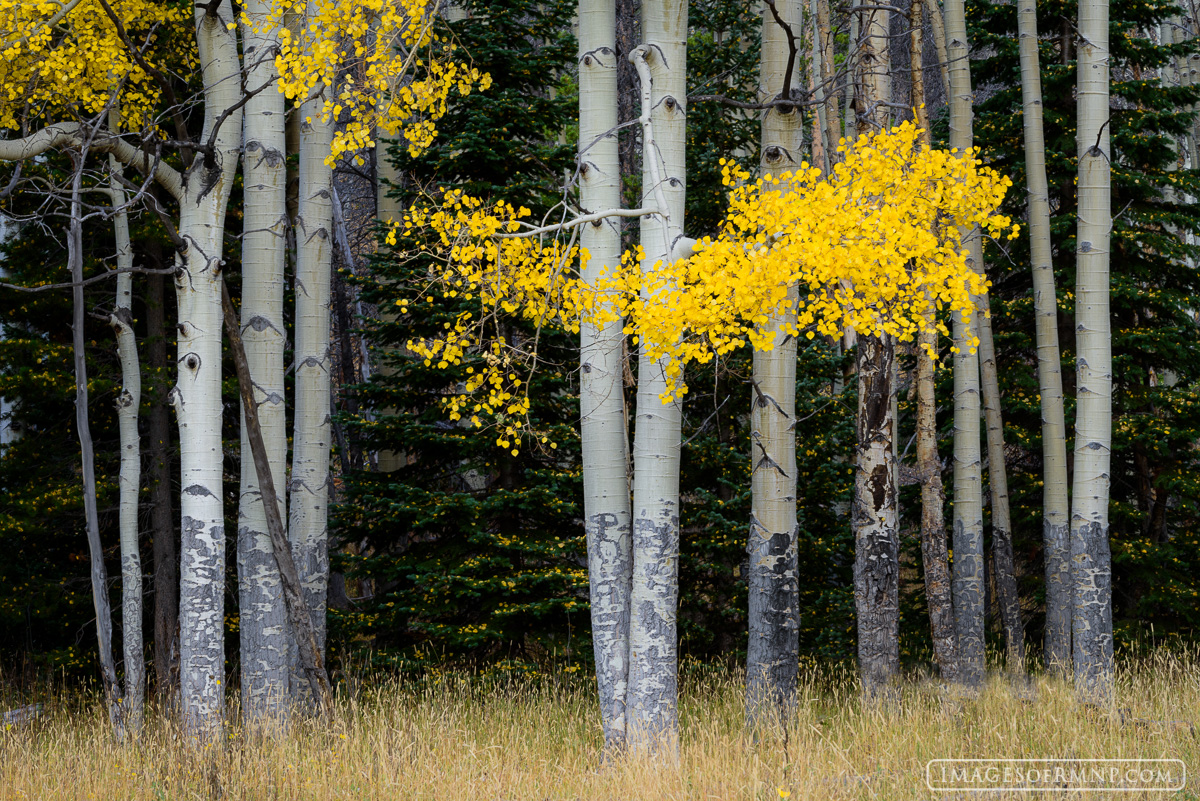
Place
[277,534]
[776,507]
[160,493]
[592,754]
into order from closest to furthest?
[592,754] → [776,507] → [277,534] → [160,493]

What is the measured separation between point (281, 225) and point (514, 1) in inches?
154

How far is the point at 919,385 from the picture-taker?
7723 mm

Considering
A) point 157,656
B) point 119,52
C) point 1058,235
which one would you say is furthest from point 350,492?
point 1058,235

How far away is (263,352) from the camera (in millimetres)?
6484

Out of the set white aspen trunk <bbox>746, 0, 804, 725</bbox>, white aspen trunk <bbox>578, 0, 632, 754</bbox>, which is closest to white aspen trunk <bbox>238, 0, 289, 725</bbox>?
white aspen trunk <bbox>578, 0, 632, 754</bbox>

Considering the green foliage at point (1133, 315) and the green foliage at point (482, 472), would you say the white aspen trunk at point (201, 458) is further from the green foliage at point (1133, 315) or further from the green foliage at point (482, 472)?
the green foliage at point (1133, 315)

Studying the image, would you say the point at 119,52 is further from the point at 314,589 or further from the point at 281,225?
the point at 314,589

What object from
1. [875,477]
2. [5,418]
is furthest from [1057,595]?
[5,418]

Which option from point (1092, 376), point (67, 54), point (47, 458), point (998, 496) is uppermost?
point (67, 54)

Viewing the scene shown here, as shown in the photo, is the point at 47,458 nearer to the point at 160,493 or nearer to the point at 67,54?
the point at 160,493

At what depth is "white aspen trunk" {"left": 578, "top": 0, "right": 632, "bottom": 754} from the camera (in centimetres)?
537

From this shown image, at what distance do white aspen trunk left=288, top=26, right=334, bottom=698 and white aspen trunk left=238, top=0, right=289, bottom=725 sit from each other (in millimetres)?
492

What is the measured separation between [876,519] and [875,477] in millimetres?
339

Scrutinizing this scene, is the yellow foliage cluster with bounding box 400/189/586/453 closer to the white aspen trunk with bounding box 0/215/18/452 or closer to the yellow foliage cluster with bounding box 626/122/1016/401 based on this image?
the yellow foliage cluster with bounding box 626/122/1016/401
